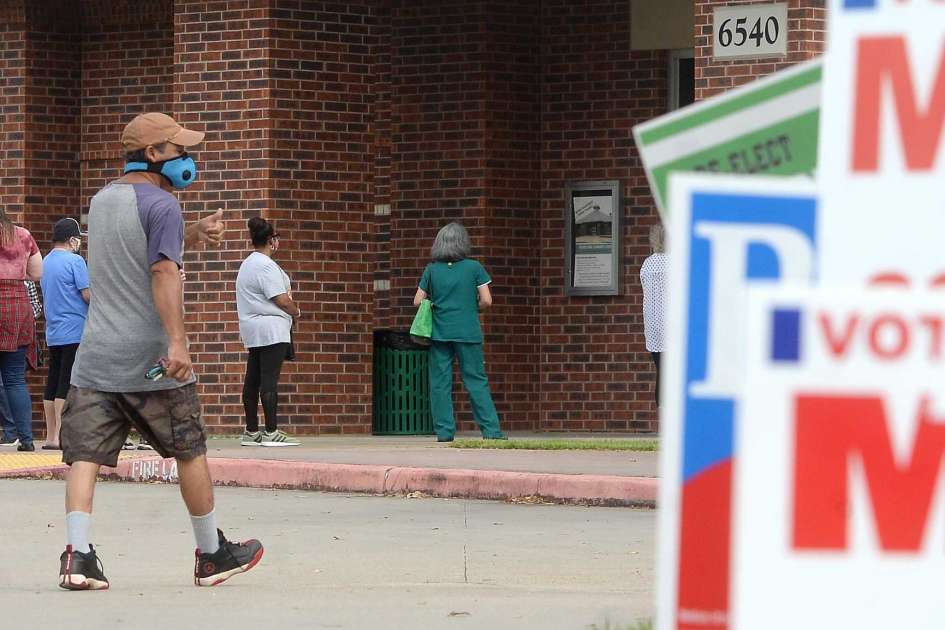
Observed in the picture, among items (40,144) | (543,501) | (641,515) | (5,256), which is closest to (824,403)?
(641,515)

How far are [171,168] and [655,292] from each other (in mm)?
7815

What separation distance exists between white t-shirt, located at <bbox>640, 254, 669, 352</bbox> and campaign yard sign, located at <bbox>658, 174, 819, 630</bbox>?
11849 mm

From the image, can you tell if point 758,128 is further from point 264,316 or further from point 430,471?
point 264,316

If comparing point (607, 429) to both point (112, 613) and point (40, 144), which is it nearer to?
point (40, 144)

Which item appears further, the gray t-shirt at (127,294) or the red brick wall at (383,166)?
the red brick wall at (383,166)

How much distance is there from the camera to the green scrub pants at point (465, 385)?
15.3 metres

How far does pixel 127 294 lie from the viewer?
752 centimetres

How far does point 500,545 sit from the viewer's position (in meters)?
9.34

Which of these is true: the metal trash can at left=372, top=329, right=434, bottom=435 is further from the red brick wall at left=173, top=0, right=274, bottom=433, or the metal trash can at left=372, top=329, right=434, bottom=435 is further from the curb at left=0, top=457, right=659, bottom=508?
the curb at left=0, top=457, right=659, bottom=508

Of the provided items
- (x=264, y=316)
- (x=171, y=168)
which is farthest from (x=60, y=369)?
(x=171, y=168)

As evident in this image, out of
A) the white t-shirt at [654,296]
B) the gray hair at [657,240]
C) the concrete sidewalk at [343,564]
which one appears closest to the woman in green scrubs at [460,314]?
the white t-shirt at [654,296]

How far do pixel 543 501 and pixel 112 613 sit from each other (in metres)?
4.89

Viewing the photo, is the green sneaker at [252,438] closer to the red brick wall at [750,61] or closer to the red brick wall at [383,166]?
the red brick wall at [383,166]

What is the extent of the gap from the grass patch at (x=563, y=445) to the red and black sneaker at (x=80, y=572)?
6.91 metres
